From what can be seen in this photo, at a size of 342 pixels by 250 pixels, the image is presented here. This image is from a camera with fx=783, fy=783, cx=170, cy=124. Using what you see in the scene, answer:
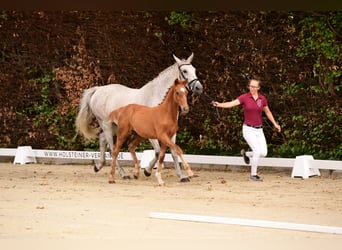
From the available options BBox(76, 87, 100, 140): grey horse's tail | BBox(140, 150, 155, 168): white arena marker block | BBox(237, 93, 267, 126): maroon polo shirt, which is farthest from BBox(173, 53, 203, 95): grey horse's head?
BBox(140, 150, 155, 168): white arena marker block

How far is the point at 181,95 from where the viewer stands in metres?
10.4

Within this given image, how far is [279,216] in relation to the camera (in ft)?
25.1

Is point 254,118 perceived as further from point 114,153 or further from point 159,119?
point 114,153

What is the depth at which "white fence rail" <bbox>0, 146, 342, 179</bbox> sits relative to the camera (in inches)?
483

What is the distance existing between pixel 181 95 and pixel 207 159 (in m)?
3.09

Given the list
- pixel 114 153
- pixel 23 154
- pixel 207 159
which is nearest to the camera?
pixel 114 153

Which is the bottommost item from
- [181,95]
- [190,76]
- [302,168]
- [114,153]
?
[302,168]

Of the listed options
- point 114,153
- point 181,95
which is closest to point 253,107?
point 181,95

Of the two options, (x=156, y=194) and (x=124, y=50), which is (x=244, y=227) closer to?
(x=156, y=194)

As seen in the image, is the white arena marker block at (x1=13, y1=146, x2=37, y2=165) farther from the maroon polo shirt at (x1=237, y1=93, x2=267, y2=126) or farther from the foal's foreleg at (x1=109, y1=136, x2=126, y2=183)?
the maroon polo shirt at (x1=237, y1=93, x2=267, y2=126)

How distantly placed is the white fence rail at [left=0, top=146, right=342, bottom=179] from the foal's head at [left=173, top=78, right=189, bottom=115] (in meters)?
2.71

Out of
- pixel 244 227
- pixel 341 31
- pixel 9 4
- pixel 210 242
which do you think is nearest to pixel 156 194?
pixel 244 227

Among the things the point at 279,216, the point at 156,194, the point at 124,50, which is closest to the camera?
the point at 279,216

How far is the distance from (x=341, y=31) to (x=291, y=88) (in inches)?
50.2
